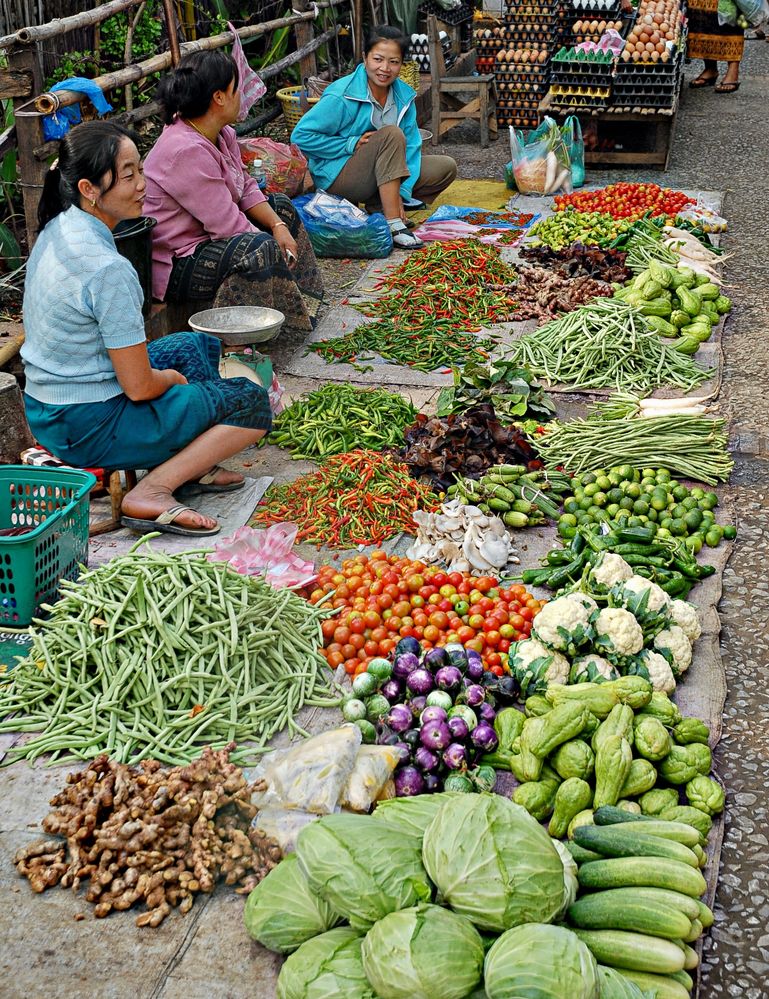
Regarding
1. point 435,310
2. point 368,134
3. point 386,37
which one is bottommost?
point 435,310

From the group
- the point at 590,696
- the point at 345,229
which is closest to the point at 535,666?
the point at 590,696

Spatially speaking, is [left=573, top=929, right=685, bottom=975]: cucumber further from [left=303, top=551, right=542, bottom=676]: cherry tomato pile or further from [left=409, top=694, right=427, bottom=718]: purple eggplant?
[left=303, top=551, right=542, bottom=676]: cherry tomato pile

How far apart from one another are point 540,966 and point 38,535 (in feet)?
7.22

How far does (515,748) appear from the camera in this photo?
117 inches

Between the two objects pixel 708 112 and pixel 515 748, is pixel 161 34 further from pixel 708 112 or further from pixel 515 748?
pixel 515 748

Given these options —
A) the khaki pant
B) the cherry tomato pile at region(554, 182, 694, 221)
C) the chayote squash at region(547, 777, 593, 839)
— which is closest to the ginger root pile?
the chayote squash at region(547, 777, 593, 839)

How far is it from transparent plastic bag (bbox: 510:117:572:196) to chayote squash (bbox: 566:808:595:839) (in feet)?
23.9

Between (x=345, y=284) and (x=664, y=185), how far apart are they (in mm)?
3796

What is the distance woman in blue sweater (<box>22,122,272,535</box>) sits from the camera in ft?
12.7

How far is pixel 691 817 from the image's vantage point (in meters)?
2.72

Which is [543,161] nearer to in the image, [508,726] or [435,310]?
[435,310]

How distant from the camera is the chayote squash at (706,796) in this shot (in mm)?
2816

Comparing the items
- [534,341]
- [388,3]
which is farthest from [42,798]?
[388,3]

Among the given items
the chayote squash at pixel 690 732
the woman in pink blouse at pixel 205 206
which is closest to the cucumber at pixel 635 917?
the chayote squash at pixel 690 732
